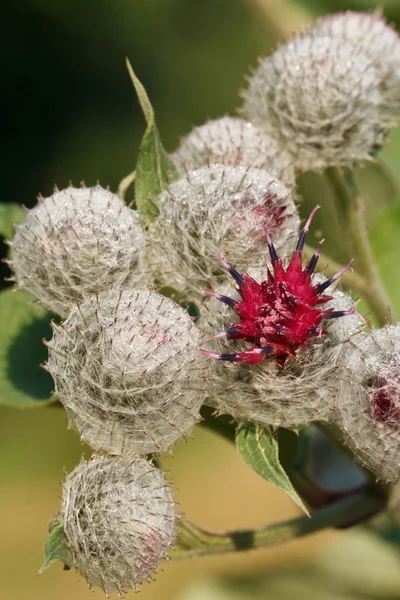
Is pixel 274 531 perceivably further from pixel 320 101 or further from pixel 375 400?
pixel 320 101

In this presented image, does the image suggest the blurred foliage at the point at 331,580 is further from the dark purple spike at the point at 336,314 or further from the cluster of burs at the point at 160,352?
the dark purple spike at the point at 336,314

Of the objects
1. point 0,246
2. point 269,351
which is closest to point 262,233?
point 269,351

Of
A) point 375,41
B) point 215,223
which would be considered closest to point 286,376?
point 215,223

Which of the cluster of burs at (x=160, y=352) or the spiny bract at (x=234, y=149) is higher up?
the spiny bract at (x=234, y=149)

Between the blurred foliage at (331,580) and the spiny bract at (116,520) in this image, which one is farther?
the blurred foliage at (331,580)

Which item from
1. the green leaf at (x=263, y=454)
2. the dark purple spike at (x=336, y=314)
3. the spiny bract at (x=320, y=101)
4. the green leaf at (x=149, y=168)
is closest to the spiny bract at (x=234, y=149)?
the spiny bract at (x=320, y=101)

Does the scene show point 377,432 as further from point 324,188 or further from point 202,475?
point 202,475

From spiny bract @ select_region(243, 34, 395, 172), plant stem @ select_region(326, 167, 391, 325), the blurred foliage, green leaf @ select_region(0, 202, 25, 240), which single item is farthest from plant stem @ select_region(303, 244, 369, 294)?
the blurred foliage
